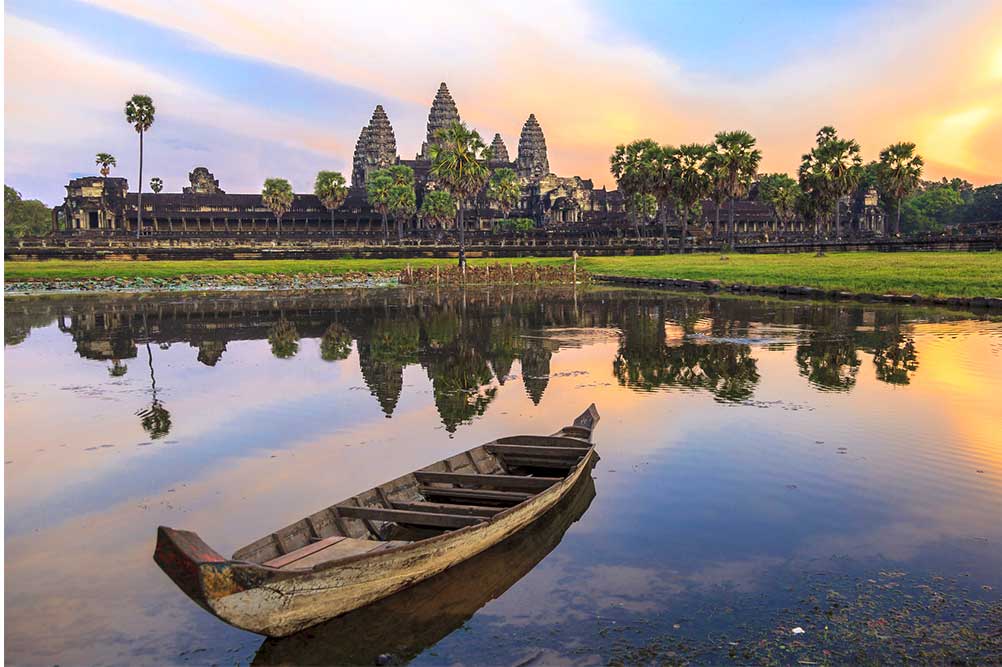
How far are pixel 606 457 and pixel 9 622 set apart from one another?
774 centimetres

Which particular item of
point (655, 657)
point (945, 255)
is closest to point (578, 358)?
point (655, 657)

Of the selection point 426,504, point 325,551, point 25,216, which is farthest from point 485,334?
point 25,216

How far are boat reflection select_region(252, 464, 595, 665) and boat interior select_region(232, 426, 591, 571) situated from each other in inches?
19.5

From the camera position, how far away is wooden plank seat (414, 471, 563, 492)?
31.0ft

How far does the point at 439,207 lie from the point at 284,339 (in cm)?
8442

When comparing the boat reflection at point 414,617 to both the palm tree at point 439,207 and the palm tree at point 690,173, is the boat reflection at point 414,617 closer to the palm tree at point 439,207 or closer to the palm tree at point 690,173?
the palm tree at point 690,173

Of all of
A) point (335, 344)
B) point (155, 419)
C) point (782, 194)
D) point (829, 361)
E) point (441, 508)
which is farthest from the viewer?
point (782, 194)

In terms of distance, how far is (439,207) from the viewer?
4274 inches

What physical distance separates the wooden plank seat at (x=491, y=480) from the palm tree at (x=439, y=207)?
100717 mm

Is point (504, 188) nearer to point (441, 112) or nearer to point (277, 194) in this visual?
point (277, 194)

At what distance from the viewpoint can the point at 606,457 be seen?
12.0 meters

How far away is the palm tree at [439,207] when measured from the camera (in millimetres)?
108562

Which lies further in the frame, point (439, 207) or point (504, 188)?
point (504, 188)

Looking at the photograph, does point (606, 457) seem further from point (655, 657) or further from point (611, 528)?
point (655, 657)
